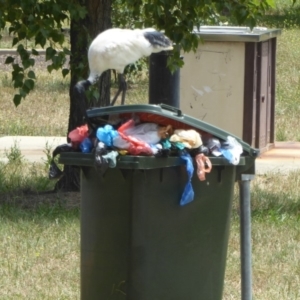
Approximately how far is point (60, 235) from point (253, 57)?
3.84 metres

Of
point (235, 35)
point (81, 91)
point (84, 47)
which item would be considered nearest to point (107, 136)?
point (81, 91)

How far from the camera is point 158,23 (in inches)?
278

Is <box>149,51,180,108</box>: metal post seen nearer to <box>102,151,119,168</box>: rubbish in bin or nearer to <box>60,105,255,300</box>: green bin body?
<box>60,105,255,300</box>: green bin body

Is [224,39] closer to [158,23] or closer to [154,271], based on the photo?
[158,23]

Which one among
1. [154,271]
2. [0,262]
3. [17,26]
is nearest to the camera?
[154,271]

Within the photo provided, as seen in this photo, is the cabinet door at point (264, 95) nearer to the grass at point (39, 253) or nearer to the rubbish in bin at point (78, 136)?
the grass at point (39, 253)

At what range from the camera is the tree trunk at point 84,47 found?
24.0 ft

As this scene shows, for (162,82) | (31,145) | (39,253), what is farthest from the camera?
Result: (31,145)

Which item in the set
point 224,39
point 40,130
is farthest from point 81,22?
point 40,130

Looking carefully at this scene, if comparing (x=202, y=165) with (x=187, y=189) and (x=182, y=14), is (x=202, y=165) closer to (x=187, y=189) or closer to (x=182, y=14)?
(x=187, y=189)

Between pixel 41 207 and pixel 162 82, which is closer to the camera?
pixel 41 207

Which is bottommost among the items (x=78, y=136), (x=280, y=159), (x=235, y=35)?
(x=280, y=159)

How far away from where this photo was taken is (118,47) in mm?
3877

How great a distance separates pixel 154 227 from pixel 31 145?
21.7 feet
